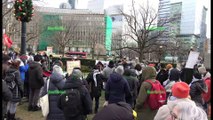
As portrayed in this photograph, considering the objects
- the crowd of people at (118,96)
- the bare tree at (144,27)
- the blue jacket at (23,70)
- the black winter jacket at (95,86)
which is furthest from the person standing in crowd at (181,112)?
the bare tree at (144,27)

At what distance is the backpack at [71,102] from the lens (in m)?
5.54

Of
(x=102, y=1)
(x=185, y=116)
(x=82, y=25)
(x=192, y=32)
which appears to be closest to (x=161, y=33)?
(x=185, y=116)

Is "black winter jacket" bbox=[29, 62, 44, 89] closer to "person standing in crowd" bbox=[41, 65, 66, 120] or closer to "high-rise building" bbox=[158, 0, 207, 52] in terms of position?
"person standing in crowd" bbox=[41, 65, 66, 120]

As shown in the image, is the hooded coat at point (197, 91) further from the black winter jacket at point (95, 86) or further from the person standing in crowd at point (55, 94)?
the black winter jacket at point (95, 86)

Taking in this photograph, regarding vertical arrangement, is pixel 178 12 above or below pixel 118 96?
above

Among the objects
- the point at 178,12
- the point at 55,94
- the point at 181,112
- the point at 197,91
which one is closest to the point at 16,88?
the point at 55,94

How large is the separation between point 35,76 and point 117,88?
10.8 ft

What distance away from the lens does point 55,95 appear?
22.1 feet

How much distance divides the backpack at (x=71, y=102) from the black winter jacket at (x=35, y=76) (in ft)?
13.6

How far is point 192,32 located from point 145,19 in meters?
27.6

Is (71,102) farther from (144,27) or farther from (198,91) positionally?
(144,27)

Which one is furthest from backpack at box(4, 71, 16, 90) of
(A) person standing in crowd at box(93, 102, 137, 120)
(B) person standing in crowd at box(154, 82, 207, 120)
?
(A) person standing in crowd at box(93, 102, 137, 120)

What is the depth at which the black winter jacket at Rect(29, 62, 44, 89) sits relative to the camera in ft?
31.3

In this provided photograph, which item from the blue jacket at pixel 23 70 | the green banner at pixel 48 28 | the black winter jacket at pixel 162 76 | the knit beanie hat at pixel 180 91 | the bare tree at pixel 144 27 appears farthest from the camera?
the green banner at pixel 48 28
